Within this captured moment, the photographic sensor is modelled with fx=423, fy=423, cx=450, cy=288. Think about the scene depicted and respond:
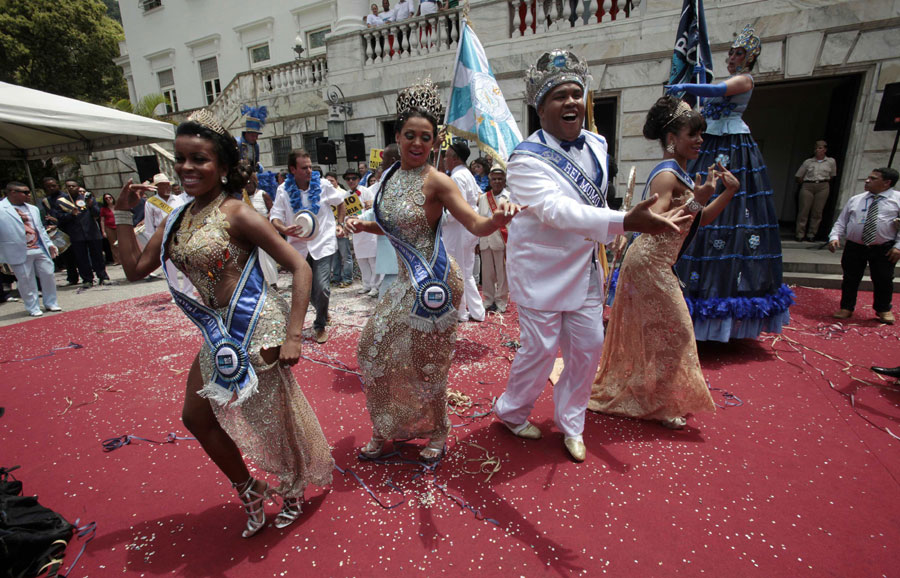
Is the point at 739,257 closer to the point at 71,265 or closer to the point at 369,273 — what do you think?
the point at 369,273

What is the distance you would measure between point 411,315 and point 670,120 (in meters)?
2.21

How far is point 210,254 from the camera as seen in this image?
190 cm

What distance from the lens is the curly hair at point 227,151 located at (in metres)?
1.91

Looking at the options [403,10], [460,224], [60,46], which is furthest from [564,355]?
[60,46]

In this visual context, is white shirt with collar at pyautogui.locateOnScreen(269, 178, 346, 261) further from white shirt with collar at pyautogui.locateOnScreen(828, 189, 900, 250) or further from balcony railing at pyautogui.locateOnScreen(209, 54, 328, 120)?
balcony railing at pyautogui.locateOnScreen(209, 54, 328, 120)

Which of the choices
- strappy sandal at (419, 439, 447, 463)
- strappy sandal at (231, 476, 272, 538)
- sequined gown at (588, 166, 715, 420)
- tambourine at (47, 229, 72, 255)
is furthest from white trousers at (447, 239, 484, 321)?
tambourine at (47, 229, 72, 255)

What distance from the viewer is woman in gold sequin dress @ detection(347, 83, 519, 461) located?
2.41m

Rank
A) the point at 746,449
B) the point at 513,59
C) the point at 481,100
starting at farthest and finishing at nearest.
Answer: the point at 513,59 < the point at 481,100 < the point at 746,449

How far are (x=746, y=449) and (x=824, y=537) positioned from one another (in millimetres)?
736

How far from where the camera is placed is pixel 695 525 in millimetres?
2164

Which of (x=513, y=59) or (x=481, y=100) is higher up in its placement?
(x=513, y=59)

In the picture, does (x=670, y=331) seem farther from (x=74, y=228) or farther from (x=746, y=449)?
(x=74, y=228)

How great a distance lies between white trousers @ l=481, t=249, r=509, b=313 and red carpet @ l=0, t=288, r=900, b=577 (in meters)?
2.22

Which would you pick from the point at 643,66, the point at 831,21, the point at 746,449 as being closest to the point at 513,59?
the point at 643,66
